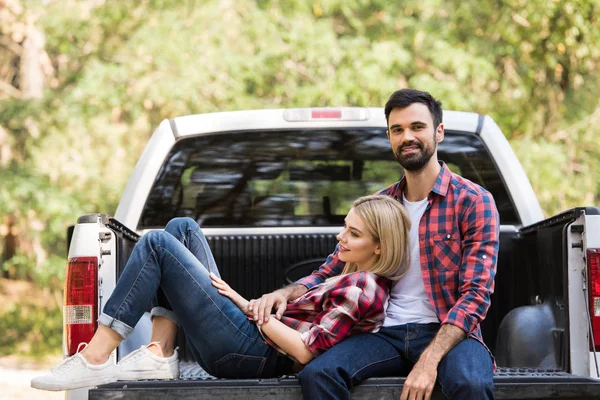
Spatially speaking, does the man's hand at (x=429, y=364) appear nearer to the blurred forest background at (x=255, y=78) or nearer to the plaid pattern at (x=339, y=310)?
the plaid pattern at (x=339, y=310)

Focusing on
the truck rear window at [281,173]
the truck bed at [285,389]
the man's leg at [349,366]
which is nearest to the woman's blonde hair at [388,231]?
the man's leg at [349,366]

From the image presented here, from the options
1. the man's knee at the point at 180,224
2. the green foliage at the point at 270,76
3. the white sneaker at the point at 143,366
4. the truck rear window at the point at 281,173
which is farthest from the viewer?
the green foliage at the point at 270,76

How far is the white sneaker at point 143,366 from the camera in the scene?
3.39 meters

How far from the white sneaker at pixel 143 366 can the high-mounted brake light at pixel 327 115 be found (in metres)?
1.74

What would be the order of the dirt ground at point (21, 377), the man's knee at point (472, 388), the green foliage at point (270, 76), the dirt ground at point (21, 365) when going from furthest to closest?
the green foliage at point (270, 76) < the dirt ground at point (21, 365) < the dirt ground at point (21, 377) < the man's knee at point (472, 388)

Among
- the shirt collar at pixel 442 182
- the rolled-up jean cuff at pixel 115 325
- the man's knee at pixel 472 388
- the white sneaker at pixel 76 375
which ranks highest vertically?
the shirt collar at pixel 442 182

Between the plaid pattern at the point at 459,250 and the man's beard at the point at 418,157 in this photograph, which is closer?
the plaid pattern at the point at 459,250

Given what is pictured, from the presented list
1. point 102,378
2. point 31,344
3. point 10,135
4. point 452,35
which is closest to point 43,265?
point 31,344

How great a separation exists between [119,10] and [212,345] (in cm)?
1016

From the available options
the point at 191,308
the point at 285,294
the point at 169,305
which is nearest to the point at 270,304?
the point at 285,294

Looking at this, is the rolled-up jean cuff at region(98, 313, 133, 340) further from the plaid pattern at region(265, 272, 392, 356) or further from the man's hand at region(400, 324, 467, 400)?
the man's hand at region(400, 324, 467, 400)

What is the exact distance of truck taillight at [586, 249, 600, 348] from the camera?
11.3ft

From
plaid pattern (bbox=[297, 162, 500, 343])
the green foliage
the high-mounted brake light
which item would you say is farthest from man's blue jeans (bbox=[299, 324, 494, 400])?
the green foliage

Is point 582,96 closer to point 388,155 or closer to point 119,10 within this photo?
point 119,10
